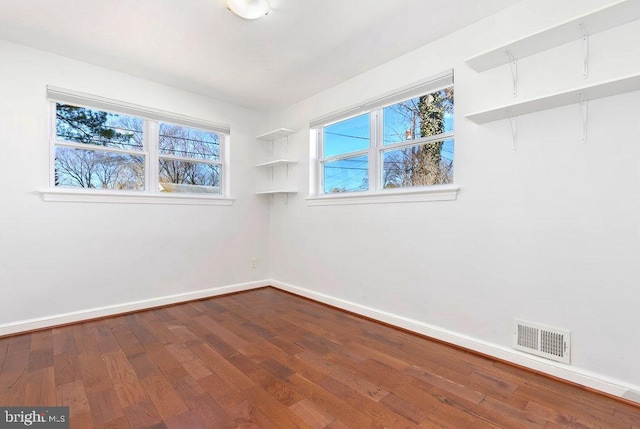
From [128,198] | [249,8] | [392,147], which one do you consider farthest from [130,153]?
[392,147]

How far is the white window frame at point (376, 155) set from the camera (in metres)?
2.56

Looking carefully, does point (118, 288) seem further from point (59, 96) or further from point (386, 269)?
point (386, 269)

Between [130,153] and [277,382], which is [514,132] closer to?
[277,382]

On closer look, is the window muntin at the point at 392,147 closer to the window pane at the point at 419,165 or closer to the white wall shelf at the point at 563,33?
the window pane at the point at 419,165

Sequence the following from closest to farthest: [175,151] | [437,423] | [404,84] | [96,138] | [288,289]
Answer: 1. [437,423]
2. [404,84]
3. [96,138]
4. [175,151]
5. [288,289]

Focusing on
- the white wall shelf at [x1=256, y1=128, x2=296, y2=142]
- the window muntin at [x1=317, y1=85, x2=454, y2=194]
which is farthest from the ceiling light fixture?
the white wall shelf at [x1=256, y1=128, x2=296, y2=142]

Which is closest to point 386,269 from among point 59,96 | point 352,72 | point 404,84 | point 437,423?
point 437,423

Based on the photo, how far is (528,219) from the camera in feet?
6.76

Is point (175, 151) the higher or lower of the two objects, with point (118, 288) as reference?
higher

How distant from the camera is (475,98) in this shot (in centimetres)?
232

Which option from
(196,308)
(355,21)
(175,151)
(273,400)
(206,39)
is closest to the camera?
(273,400)

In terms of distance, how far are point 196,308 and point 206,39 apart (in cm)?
264

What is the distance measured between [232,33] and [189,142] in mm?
1683

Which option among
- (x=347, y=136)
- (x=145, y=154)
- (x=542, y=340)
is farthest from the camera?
(x=347, y=136)
